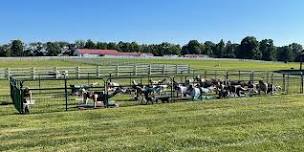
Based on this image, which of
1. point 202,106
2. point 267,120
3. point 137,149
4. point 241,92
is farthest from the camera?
point 241,92

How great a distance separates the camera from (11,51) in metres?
193

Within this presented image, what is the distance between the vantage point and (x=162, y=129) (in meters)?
14.3

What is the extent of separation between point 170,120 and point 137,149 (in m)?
4.85

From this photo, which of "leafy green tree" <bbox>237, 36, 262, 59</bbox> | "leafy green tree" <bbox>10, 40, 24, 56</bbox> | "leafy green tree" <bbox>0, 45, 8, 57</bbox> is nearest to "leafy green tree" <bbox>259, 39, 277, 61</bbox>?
"leafy green tree" <bbox>237, 36, 262, 59</bbox>

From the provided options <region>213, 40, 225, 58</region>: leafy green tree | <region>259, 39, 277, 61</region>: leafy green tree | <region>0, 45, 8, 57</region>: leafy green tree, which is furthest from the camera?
<region>213, 40, 225, 58</region>: leafy green tree

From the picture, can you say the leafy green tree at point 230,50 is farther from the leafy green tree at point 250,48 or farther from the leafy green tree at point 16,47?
the leafy green tree at point 16,47

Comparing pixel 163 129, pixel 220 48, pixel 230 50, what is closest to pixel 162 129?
pixel 163 129

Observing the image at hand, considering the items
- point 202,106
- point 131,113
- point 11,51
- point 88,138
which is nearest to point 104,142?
point 88,138

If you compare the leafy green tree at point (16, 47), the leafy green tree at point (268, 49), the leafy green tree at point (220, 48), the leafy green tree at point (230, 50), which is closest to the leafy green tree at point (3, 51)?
the leafy green tree at point (16, 47)

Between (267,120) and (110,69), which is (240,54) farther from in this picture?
(267,120)

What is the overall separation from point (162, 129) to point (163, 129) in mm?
32

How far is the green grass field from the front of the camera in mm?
11852

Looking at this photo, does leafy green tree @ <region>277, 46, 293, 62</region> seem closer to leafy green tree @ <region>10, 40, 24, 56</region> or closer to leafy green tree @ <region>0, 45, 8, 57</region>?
leafy green tree @ <region>10, 40, 24, 56</region>

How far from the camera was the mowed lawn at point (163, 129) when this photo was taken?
1184 centimetres
